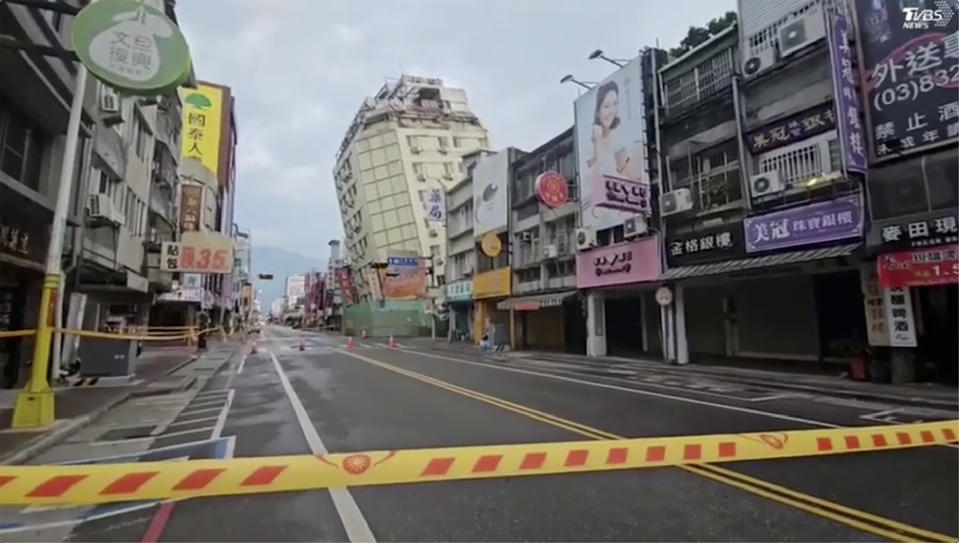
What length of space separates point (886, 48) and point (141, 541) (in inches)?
709

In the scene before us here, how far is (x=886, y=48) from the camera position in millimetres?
13789

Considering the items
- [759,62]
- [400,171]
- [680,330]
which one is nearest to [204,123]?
[400,171]

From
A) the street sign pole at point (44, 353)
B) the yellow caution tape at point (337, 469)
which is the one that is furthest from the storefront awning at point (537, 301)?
the yellow caution tape at point (337, 469)

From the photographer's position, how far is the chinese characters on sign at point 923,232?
39.5 ft

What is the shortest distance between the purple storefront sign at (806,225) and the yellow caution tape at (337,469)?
11.6 metres

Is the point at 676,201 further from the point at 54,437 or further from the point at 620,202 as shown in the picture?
the point at 54,437

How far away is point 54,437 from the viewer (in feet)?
25.3

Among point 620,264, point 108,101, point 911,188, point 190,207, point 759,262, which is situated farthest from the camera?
point 190,207

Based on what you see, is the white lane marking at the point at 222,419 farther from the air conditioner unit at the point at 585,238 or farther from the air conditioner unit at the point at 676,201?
the air conditioner unit at the point at 585,238

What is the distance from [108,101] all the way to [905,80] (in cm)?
2127

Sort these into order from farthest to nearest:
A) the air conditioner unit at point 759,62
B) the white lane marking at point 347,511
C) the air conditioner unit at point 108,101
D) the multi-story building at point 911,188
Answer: the air conditioner unit at point 759,62, the air conditioner unit at point 108,101, the multi-story building at point 911,188, the white lane marking at point 347,511

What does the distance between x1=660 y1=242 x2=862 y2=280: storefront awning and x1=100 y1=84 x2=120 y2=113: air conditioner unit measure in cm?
1885

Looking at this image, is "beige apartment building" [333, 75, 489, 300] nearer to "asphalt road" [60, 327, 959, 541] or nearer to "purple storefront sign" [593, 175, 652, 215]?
"purple storefront sign" [593, 175, 652, 215]

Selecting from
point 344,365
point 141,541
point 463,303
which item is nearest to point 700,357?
point 344,365
